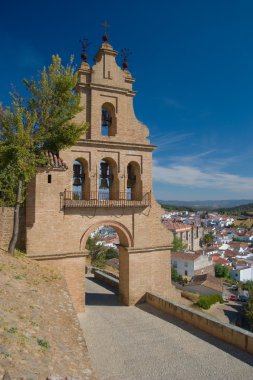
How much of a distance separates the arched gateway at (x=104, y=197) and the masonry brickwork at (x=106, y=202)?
0.12 feet

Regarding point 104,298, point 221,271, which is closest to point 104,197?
point 104,298

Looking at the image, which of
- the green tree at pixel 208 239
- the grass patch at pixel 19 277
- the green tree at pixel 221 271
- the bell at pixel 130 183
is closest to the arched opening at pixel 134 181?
the bell at pixel 130 183

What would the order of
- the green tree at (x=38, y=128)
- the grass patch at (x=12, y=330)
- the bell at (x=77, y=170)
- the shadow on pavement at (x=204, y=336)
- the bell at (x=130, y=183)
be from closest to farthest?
the grass patch at (x=12, y=330), the shadow on pavement at (x=204, y=336), the green tree at (x=38, y=128), the bell at (x=77, y=170), the bell at (x=130, y=183)

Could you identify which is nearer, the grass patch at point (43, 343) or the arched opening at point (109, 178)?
the grass patch at point (43, 343)

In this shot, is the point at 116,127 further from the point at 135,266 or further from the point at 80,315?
the point at 80,315

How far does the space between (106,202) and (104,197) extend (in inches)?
18.1

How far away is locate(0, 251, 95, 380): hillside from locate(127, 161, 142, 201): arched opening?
6.14m

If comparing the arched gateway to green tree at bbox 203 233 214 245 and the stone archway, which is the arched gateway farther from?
green tree at bbox 203 233 214 245

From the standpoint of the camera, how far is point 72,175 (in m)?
12.7

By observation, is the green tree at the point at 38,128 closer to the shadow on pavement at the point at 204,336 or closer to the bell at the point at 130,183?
the bell at the point at 130,183

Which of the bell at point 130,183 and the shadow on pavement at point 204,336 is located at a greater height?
the bell at point 130,183

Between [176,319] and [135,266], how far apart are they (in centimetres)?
300

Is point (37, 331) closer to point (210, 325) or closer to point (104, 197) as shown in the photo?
point (210, 325)

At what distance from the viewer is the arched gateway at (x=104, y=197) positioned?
465 inches
